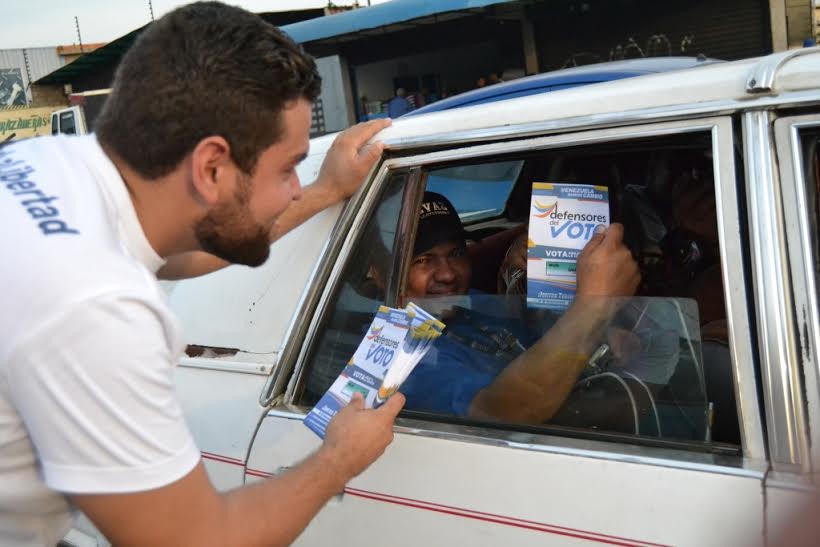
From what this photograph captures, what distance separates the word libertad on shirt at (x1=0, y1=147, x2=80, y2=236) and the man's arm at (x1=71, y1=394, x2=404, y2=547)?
41cm

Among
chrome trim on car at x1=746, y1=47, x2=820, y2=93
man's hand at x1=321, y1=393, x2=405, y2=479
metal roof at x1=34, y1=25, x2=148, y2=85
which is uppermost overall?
metal roof at x1=34, y1=25, x2=148, y2=85

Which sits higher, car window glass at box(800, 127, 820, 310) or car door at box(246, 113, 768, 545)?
car window glass at box(800, 127, 820, 310)

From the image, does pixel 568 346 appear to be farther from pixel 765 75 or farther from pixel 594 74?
pixel 594 74

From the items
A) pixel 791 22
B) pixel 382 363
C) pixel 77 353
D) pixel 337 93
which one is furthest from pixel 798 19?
pixel 77 353

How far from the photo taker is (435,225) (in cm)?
228

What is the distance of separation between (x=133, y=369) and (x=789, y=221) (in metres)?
1.13

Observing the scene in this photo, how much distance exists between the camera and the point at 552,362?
170cm

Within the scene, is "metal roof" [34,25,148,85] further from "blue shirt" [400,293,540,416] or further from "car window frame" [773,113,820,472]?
"car window frame" [773,113,820,472]

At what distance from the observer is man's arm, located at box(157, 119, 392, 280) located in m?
1.94

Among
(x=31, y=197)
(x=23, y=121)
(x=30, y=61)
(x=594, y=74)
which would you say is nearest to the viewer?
(x=31, y=197)

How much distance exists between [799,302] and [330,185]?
44.9 inches

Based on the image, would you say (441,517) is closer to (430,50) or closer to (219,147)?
(219,147)

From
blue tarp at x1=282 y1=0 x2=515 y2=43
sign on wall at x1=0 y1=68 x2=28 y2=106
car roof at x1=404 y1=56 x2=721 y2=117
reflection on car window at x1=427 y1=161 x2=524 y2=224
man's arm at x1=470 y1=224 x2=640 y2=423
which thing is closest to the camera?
man's arm at x1=470 y1=224 x2=640 y2=423

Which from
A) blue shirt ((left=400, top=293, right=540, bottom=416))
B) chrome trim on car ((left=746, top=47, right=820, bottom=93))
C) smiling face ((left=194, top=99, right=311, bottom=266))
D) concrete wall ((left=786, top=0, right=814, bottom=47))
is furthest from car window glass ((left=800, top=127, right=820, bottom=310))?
concrete wall ((left=786, top=0, right=814, bottom=47))
